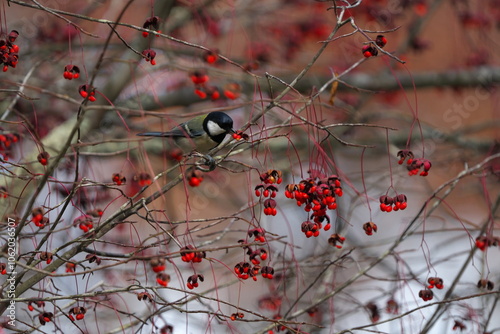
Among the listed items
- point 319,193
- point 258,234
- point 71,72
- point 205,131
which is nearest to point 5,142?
point 71,72

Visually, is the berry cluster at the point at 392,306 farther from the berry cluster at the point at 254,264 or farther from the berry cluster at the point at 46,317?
the berry cluster at the point at 46,317

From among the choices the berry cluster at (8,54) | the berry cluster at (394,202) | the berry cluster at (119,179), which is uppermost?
the berry cluster at (8,54)

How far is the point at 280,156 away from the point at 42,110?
66.3 inches

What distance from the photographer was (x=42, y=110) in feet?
13.8

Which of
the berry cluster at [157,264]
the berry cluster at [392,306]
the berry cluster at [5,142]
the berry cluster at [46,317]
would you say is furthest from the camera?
the berry cluster at [392,306]

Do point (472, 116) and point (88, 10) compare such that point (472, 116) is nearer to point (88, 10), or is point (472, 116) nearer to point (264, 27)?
point (264, 27)

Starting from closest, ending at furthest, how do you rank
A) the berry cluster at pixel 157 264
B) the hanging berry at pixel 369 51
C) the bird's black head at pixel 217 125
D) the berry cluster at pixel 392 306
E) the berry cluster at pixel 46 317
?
the berry cluster at pixel 157 264, the berry cluster at pixel 46 317, the hanging berry at pixel 369 51, the berry cluster at pixel 392 306, the bird's black head at pixel 217 125

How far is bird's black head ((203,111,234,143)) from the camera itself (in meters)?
3.19

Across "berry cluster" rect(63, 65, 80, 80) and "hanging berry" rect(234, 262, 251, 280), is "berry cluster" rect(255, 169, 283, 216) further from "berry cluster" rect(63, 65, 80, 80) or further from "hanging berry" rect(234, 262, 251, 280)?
"berry cluster" rect(63, 65, 80, 80)

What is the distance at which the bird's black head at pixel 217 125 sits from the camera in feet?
10.5

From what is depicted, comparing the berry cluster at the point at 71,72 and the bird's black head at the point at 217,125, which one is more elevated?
the bird's black head at the point at 217,125

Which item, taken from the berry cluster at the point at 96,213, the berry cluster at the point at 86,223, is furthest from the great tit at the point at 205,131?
the berry cluster at the point at 86,223

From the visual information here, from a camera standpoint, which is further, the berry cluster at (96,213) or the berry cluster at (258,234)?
the berry cluster at (96,213)

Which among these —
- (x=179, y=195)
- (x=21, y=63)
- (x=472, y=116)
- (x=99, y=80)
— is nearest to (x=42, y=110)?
(x=21, y=63)
